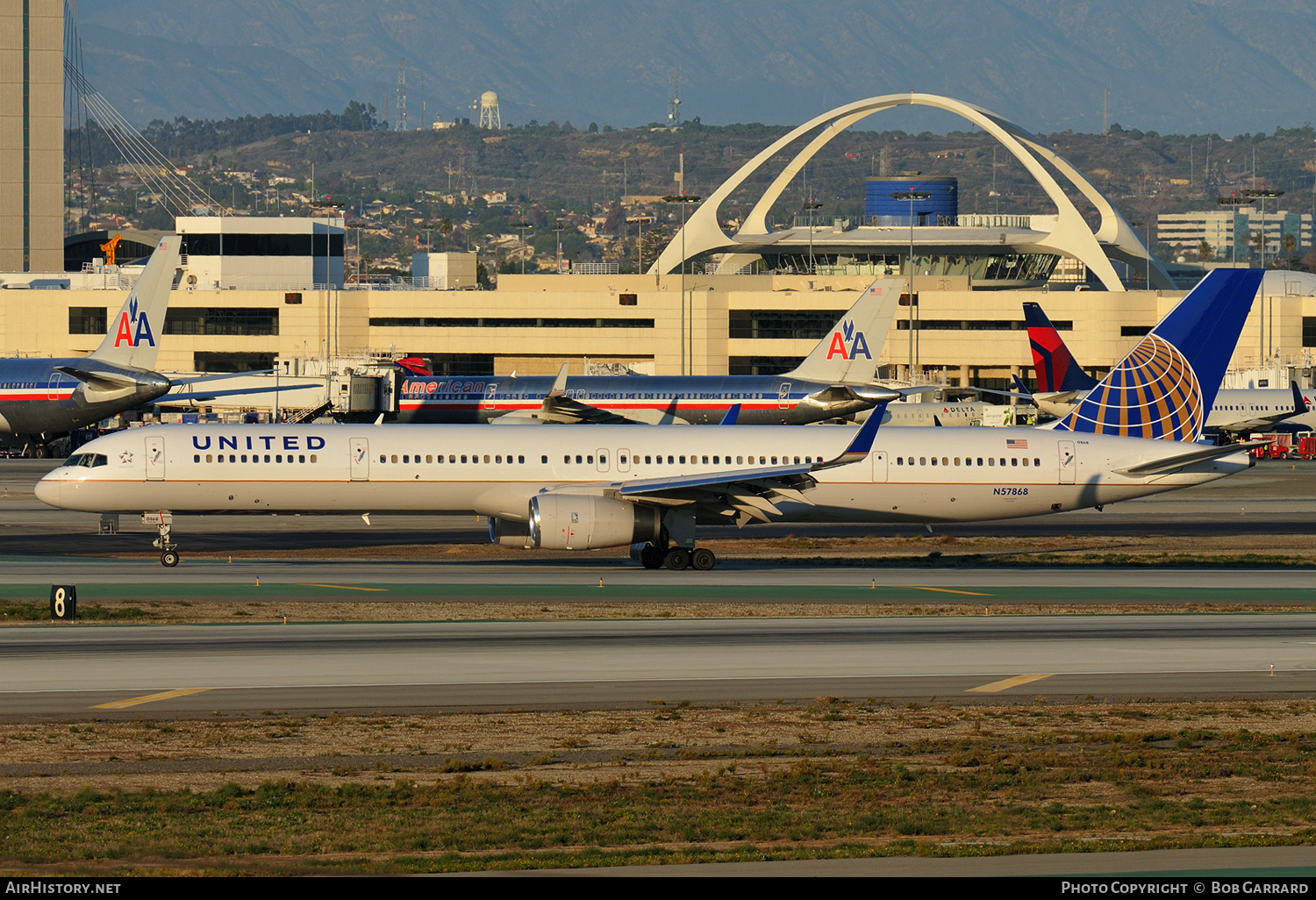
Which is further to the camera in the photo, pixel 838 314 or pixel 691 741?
pixel 838 314

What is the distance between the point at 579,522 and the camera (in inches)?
1602

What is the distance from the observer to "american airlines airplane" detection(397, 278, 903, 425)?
78000mm

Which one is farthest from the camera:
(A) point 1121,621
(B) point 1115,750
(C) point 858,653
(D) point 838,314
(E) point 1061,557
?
(D) point 838,314

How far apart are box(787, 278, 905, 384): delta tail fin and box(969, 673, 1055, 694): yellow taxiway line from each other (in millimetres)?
51279

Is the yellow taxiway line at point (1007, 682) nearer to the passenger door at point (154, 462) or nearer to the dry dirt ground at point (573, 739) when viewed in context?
the dry dirt ground at point (573, 739)

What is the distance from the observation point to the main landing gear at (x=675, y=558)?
43219mm

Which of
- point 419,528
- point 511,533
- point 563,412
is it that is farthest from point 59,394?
point 511,533

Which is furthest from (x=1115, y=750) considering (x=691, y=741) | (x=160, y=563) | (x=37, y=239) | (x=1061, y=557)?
(x=37, y=239)

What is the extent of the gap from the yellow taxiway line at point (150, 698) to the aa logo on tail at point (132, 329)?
58.5 metres

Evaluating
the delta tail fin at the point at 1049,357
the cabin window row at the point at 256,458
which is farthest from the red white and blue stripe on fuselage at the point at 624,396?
the cabin window row at the point at 256,458

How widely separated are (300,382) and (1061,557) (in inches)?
2478

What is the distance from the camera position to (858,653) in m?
29.9

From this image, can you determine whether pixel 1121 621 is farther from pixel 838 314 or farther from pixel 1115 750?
pixel 838 314

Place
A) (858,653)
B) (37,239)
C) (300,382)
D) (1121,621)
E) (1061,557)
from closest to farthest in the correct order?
(858,653) → (1121,621) → (1061,557) → (300,382) → (37,239)
